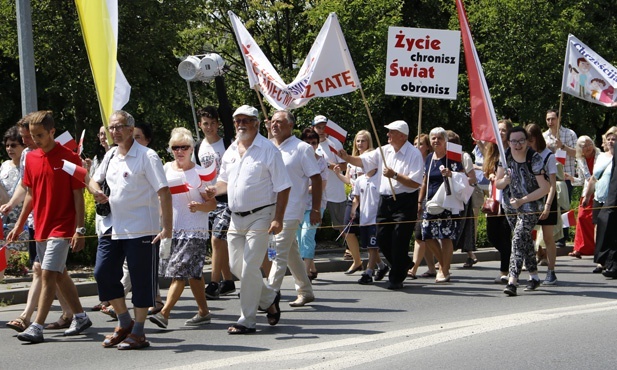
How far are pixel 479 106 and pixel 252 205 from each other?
4.07m

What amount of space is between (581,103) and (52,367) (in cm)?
3045

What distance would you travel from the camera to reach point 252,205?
29.0 feet

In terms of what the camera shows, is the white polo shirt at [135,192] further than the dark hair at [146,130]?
No

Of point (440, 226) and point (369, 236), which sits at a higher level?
point (440, 226)

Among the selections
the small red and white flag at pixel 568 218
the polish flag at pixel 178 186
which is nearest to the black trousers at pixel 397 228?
the polish flag at pixel 178 186

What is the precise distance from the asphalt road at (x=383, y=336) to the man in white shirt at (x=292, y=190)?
46cm

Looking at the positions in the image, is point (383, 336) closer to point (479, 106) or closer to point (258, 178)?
point (258, 178)

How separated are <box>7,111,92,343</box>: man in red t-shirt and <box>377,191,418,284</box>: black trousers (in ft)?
13.3

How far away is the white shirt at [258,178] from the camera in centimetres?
882

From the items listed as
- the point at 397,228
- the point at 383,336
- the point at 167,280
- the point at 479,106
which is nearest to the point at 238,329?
the point at 383,336

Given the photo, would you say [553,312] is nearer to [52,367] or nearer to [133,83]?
[52,367]

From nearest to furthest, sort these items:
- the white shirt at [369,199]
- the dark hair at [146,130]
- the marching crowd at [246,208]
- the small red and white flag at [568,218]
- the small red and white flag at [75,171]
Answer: the marching crowd at [246,208] < the small red and white flag at [75,171] < the dark hair at [146,130] < the white shirt at [369,199] < the small red and white flag at [568,218]

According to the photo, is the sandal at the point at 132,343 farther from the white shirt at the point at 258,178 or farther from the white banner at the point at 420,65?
the white banner at the point at 420,65

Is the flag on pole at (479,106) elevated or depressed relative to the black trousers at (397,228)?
elevated
